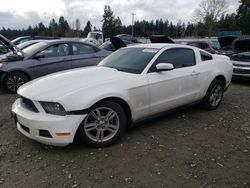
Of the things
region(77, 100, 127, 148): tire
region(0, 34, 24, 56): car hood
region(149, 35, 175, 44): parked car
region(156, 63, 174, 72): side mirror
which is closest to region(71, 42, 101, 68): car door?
region(0, 34, 24, 56): car hood

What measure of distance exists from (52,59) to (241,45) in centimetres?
670

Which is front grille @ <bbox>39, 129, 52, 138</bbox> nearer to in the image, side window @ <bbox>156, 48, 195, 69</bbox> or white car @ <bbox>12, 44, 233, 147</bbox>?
white car @ <bbox>12, 44, 233, 147</bbox>

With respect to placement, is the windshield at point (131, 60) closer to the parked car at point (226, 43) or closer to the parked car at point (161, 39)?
the parked car at point (161, 39)

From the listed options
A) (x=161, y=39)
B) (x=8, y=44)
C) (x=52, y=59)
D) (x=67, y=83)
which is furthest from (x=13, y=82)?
(x=161, y=39)

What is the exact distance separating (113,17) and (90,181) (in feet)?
214

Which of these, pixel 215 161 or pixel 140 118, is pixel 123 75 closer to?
pixel 140 118

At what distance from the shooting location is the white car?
3.39 meters

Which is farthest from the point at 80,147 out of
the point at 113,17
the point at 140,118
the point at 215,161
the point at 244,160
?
the point at 113,17

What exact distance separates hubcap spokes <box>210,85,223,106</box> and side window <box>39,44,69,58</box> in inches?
171

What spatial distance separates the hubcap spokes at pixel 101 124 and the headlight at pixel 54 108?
36 centimetres

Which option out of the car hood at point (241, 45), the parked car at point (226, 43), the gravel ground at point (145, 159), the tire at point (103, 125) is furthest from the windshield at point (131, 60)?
the parked car at point (226, 43)

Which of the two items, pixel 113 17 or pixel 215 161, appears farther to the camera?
pixel 113 17

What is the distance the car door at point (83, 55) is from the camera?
769cm

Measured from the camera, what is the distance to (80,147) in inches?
148
